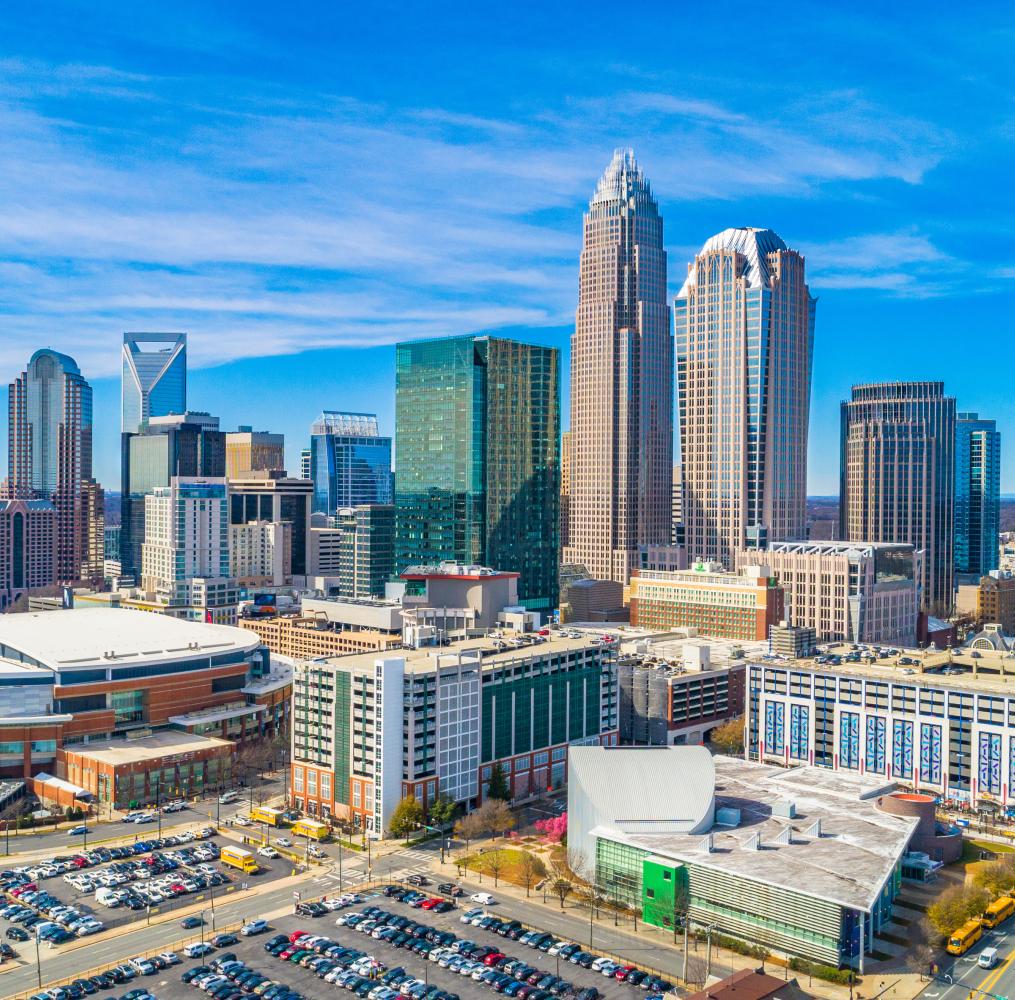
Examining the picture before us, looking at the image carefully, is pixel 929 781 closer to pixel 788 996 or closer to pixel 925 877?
pixel 925 877

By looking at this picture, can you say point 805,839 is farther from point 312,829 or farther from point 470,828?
point 312,829

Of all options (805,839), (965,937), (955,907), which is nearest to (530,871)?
(805,839)

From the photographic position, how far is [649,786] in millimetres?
117125

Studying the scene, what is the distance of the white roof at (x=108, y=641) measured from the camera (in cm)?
16688

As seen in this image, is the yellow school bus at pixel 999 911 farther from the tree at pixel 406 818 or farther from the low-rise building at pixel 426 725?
the tree at pixel 406 818

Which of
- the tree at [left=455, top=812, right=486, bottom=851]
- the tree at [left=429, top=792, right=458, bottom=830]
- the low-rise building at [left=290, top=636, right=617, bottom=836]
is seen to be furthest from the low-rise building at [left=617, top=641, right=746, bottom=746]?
the tree at [left=455, top=812, right=486, bottom=851]

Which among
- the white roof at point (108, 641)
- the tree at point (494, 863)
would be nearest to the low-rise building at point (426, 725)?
the tree at point (494, 863)

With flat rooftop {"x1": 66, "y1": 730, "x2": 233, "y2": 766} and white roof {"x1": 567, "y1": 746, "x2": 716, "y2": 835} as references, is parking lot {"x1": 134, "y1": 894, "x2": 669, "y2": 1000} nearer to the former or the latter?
white roof {"x1": 567, "y1": 746, "x2": 716, "y2": 835}

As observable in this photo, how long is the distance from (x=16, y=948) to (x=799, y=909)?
68.5 metres

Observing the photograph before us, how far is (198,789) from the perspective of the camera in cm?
15262

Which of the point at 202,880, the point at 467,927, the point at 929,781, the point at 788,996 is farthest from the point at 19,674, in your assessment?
the point at 929,781

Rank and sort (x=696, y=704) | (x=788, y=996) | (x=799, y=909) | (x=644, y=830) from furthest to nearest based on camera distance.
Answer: (x=696, y=704) < (x=644, y=830) < (x=799, y=909) < (x=788, y=996)

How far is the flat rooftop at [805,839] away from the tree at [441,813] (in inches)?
1068

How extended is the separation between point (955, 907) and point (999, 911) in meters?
6.82
